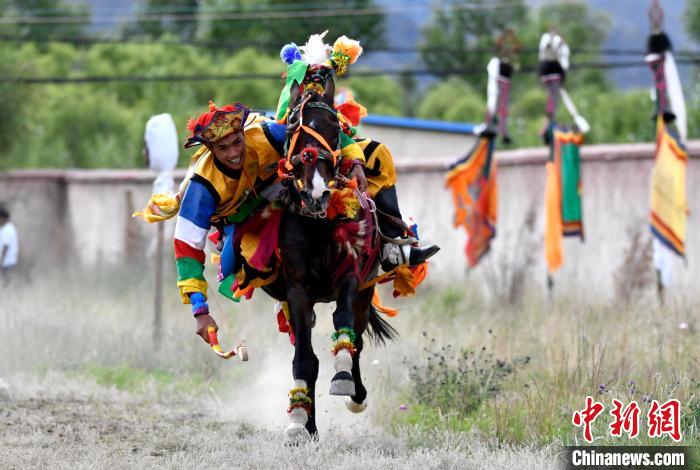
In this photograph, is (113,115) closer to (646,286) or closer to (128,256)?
(128,256)

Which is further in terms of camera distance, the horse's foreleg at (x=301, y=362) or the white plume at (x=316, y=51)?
the white plume at (x=316, y=51)

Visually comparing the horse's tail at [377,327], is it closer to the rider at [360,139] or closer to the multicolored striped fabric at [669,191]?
the rider at [360,139]

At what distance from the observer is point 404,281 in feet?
27.0

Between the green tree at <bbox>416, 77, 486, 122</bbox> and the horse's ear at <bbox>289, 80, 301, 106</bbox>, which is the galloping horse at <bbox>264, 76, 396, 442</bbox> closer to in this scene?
the horse's ear at <bbox>289, 80, 301, 106</bbox>

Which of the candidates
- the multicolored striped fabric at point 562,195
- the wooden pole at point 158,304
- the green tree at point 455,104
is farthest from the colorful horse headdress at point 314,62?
the green tree at point 455,104

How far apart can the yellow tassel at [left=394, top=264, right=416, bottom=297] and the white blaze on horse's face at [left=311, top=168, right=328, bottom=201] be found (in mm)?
1438

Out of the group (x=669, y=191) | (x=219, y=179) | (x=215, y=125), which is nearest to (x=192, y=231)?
(x=219, y=179)

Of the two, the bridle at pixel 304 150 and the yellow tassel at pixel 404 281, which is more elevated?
the bridle at pixel 304 150

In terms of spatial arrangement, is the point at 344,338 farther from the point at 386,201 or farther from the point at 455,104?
the point at 455,104

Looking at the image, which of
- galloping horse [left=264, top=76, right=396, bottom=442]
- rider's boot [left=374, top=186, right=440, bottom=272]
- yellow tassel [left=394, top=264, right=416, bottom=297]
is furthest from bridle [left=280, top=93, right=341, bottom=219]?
yellow tassel [left=394, top=264, right=416, bottom=297]

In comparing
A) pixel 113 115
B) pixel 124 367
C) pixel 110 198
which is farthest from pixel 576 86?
pixel 124 367

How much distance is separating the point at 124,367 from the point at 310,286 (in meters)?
3.95

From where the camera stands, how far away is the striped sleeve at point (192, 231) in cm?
729

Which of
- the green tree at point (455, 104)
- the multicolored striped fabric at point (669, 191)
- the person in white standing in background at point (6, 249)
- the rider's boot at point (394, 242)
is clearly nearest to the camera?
the rider's boot at point (394, 242)
